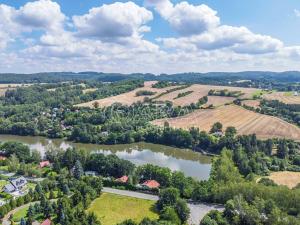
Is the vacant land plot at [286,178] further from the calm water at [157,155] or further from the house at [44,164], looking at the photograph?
the house at [44,164]

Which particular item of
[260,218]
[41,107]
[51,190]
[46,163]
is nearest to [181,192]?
[260,218]

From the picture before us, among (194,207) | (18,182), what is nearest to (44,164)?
(18,182)

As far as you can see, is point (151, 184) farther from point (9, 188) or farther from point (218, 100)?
point (218, 100)

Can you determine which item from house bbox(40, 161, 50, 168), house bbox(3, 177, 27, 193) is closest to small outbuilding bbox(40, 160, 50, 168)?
house bbox(40, 161, 50, 168)

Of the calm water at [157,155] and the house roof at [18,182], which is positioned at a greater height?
the house roof at [18,182]

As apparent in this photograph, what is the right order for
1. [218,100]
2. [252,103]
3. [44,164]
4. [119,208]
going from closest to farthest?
[119,208] → [44,164] → [252,103] → [218,100]

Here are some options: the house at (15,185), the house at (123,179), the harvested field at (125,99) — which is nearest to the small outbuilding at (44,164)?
the house at (15,185)
